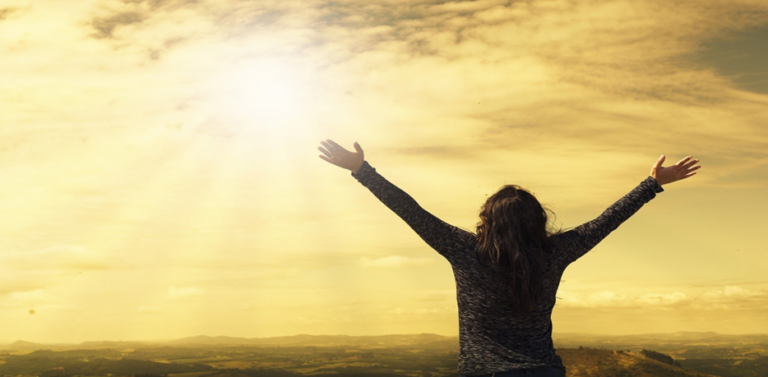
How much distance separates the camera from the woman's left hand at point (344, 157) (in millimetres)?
7211

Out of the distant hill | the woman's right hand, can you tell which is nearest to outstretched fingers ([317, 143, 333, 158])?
the woman's right hand

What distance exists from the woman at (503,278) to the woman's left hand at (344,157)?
2.65 feet

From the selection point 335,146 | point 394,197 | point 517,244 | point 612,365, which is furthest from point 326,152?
point 612,365

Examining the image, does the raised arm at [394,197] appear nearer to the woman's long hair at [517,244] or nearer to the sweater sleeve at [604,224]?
the woman's long hair at [517,244]

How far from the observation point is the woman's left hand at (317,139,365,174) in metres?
7.21

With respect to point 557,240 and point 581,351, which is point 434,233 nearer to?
point 557,240

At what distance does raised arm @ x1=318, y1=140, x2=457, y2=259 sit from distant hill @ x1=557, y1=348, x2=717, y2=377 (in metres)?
107

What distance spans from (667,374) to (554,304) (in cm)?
13859

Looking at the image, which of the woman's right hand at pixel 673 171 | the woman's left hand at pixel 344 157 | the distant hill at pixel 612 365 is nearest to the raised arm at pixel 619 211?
the woman's right hand at pixel 673 171

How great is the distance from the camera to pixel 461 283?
6.41m

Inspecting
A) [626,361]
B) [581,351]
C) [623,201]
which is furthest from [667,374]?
[623,201]

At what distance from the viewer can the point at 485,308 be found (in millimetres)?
6262

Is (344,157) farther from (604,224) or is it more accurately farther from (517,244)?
(604,224)

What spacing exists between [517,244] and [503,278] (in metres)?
0.38
